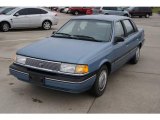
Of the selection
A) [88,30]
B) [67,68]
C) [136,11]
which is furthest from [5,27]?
[136,11]

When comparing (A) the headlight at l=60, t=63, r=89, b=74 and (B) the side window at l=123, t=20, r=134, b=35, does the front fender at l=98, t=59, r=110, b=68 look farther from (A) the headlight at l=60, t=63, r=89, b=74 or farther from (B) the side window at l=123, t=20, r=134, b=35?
(B) the side window at l=123, t=20, r=134, b=35

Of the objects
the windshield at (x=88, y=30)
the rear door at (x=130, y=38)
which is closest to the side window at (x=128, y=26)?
the rear door at (x=130, y=38)

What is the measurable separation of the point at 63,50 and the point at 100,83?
99cm

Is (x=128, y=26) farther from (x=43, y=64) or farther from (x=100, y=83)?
(x=43, y=64)

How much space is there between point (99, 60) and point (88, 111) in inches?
39.0

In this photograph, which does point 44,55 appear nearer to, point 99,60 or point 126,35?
A: point 99,60

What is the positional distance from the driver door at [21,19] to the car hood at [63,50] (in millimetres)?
9222

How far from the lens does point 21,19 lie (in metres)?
14.3

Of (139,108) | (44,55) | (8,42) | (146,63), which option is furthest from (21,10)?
(139,108)

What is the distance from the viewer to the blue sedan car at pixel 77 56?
439cm

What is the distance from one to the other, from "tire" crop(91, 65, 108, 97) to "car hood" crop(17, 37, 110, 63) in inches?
16.3

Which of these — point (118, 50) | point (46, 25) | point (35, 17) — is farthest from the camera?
point (46, 25)

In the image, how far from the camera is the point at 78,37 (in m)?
5.54

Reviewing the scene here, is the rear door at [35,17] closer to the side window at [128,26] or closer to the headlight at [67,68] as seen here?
the side window at [128,26]
